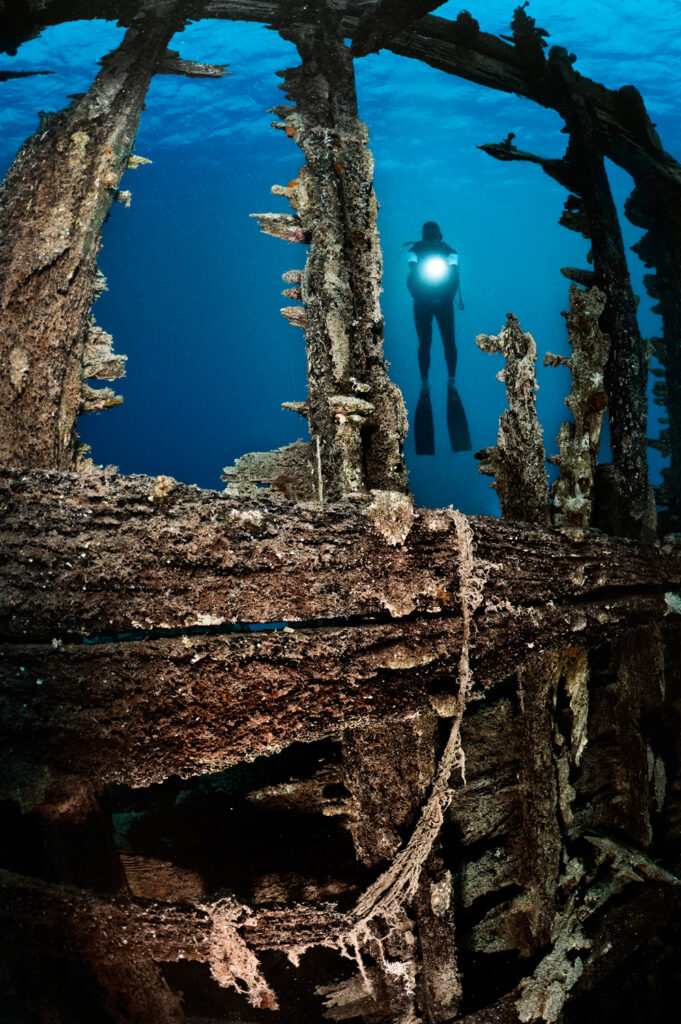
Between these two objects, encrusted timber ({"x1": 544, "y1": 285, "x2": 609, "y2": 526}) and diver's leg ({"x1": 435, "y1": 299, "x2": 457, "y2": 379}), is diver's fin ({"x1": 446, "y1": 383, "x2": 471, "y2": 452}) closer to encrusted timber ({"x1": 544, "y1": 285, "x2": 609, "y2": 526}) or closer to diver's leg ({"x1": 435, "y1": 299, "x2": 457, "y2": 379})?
diver's leg ({"x1": 435, "y1": 299, "x2": 457, "y2": 379})

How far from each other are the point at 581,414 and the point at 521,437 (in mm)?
893

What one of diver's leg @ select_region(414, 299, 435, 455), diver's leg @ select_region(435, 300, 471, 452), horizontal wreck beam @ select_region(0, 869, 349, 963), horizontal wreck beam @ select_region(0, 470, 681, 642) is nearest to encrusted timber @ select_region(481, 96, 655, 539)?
horizontal wreck beam @ select_region(0, 470, 681, 642)

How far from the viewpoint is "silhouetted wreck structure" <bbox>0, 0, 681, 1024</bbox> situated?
5.02 ft

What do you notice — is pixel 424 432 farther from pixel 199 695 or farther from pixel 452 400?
pixel 199 695

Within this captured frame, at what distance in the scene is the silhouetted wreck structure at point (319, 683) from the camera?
5.02 feet

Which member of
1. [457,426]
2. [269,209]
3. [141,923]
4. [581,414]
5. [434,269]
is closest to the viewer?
[141,923]

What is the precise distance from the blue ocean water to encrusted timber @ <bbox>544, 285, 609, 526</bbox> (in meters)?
12.5

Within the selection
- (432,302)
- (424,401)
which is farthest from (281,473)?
(432,302)

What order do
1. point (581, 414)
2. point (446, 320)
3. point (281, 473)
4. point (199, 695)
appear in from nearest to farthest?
1. point (199, 695)
2. point (581, 414)
3. point (281, 473)
4. point (446, 320)

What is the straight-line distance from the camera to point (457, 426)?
61.2 ft

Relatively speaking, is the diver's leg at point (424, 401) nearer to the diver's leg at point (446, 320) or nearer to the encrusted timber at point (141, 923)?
the diver's leg at point (446, 320)

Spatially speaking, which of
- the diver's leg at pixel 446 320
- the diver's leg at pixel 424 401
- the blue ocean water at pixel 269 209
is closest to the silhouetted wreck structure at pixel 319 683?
the diver's leg at pixel 424 401

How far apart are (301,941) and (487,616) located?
1.29m

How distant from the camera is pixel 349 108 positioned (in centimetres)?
422
